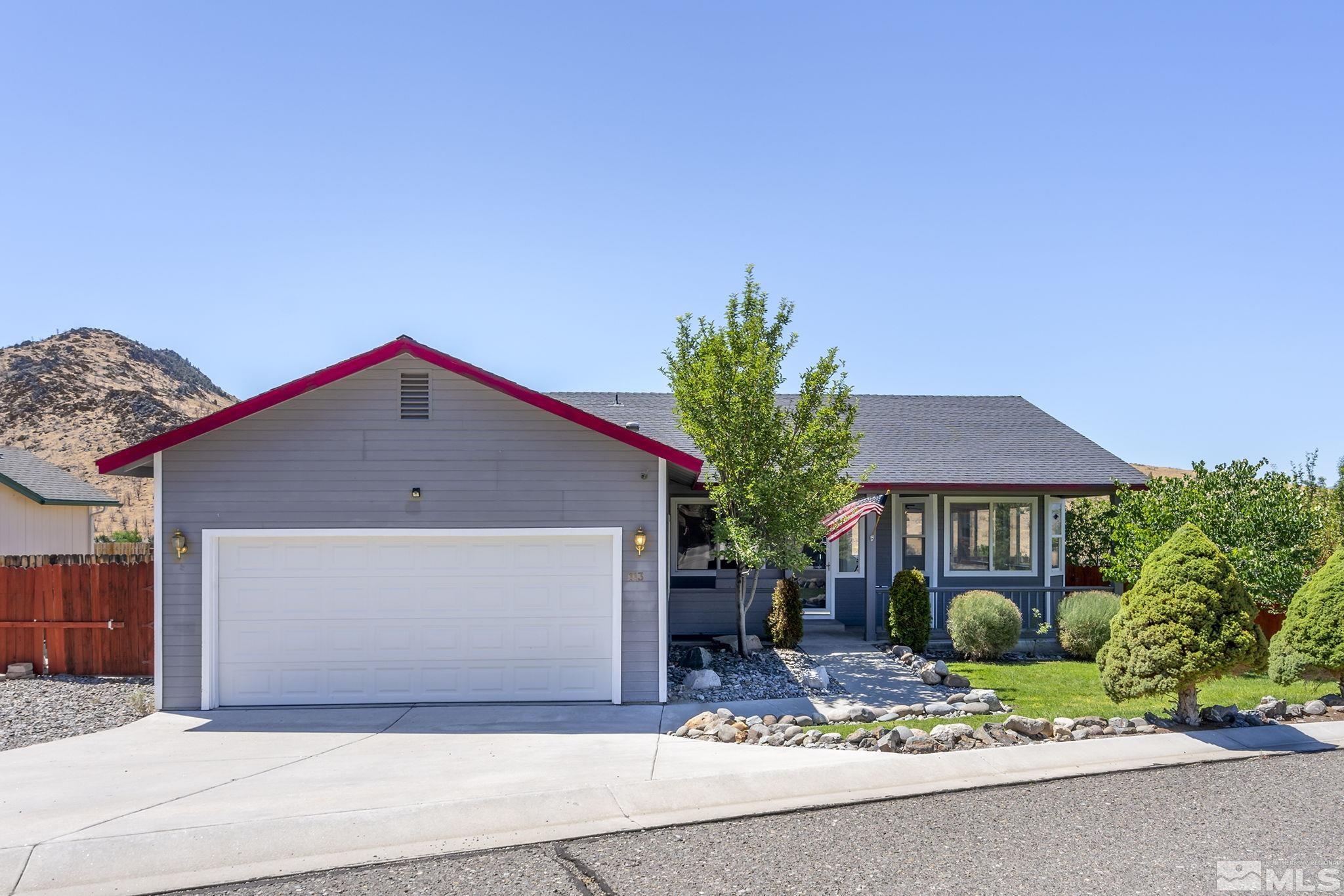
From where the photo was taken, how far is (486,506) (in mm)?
10555

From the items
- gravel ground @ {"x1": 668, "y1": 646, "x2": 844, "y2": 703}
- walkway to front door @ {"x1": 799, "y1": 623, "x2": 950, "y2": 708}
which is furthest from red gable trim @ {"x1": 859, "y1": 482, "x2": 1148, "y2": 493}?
gravel ground @ {"x1": 668, "y1": 646, "x2": 844, "y2": 703}

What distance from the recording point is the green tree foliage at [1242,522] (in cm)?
1334

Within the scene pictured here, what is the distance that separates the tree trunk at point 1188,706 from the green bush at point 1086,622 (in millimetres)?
5552

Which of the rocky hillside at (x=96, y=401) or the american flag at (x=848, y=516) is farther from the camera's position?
the rocky hillside at (x=96, y=401)

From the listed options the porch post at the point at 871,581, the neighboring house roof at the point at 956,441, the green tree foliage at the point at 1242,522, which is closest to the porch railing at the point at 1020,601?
the porch post at the point at 871,581

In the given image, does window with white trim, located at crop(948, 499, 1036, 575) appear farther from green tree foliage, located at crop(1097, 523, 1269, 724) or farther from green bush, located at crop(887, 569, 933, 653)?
green tree foliage, located at crop(1097, 523, 1269, 724)

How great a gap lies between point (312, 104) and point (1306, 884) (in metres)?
15.5

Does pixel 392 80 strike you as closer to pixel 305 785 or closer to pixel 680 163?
pixel 680 163

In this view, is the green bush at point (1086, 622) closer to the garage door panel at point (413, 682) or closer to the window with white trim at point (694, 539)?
the window with white trim at point (694, 539)

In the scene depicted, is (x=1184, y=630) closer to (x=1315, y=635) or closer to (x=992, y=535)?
(x=1315, y=635)

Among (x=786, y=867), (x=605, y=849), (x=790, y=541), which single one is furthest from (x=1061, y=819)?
(x=790, y=541)

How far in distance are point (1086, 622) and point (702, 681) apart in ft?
23.1

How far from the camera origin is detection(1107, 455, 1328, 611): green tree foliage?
13.3m

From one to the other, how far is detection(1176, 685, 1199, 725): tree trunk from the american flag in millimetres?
5370
